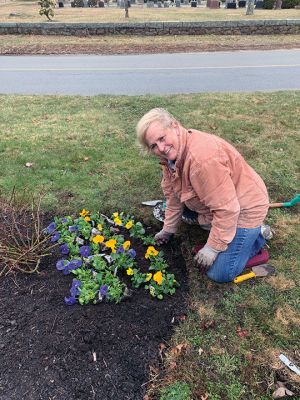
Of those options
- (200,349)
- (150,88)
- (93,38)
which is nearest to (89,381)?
(200,349)

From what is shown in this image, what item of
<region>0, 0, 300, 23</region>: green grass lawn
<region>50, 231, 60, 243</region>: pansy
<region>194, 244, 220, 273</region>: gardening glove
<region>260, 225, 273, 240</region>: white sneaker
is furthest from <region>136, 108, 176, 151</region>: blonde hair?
<region>0, 0, 300, 23</region>: green grass lawn

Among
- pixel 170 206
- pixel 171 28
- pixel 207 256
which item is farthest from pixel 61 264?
pixel 171 28

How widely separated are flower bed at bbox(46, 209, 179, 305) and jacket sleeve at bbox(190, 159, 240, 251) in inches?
22.5

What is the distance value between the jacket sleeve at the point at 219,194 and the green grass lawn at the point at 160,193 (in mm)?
573

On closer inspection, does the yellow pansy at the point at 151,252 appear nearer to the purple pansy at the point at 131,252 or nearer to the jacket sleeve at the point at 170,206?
the purple pansy at the point at 131,252

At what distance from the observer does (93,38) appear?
14406mm

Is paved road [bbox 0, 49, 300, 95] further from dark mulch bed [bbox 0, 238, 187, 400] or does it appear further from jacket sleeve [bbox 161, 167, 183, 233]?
dark mulch bed [bbox 0, 238, 187, 400]

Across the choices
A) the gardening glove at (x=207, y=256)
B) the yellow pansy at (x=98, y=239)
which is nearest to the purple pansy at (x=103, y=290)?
the yellow pansy at (x=98, y=239)

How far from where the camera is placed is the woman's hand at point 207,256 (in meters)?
2.83

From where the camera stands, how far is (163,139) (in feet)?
8.25

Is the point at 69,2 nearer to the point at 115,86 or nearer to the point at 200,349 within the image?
the point at 115,86

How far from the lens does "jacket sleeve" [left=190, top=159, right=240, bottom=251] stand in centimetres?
250

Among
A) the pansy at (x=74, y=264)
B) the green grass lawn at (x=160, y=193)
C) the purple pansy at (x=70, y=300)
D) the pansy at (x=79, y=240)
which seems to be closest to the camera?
the green grass lawn at (x=160, y=193)

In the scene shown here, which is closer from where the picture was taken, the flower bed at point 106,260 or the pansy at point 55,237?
the flower bed at point 106,260
